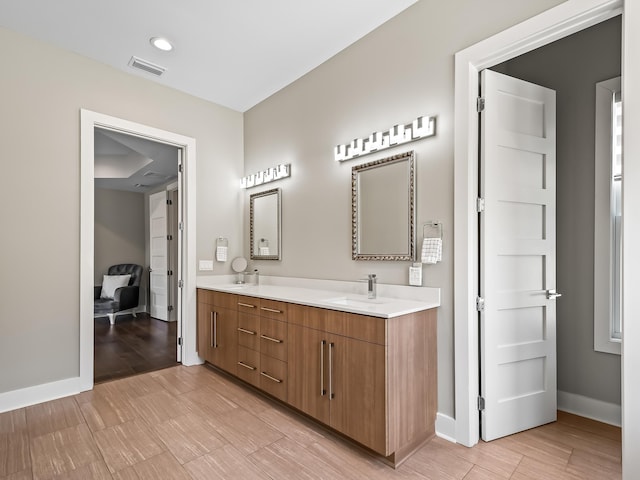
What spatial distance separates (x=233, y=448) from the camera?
2020 millimetres

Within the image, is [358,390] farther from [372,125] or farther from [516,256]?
[372,125]

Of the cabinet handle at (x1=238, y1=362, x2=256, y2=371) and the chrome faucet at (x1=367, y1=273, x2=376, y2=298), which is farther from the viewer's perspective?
the cabinet handle at (x1=238, y1=362, x2=256, y2=371)

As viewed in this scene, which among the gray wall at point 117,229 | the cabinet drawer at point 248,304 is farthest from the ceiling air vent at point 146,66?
the gray wall at point 117,229

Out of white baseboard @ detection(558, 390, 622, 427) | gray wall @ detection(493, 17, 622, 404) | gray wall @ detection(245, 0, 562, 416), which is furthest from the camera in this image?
gray wall @ detection(493, 17, 622, 404)

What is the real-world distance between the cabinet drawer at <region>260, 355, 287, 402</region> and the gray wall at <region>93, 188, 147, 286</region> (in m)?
4.95

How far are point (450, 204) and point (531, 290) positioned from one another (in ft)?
2.67

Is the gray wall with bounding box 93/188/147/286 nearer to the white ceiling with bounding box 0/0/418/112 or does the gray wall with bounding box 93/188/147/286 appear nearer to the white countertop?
the white ceiling with bounding box 0/0/418/112

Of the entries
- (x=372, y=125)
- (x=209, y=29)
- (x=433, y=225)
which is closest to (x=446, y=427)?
(x=433, y=225)

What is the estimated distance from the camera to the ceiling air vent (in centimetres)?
298

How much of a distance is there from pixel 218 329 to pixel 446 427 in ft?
6.82

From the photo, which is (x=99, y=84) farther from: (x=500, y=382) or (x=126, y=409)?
(x=500, y=382)

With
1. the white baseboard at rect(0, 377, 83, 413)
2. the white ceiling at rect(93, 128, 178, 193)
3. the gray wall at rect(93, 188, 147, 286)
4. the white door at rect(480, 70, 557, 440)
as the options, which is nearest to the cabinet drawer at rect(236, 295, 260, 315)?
the white baseboard at rect(0, 377, 83, 413)

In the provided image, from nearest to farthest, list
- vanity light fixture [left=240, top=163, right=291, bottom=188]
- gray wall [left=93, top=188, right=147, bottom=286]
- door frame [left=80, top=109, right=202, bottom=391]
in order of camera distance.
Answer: door frame [left=80, top=109, right=202, bottom=391], vanity light fixture [left=240, top=163, right=291, bottom=188], gray wall [left=93, top=188, right=147, bottom=286]

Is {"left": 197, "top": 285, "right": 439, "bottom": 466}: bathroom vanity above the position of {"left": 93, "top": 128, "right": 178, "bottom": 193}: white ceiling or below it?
below
